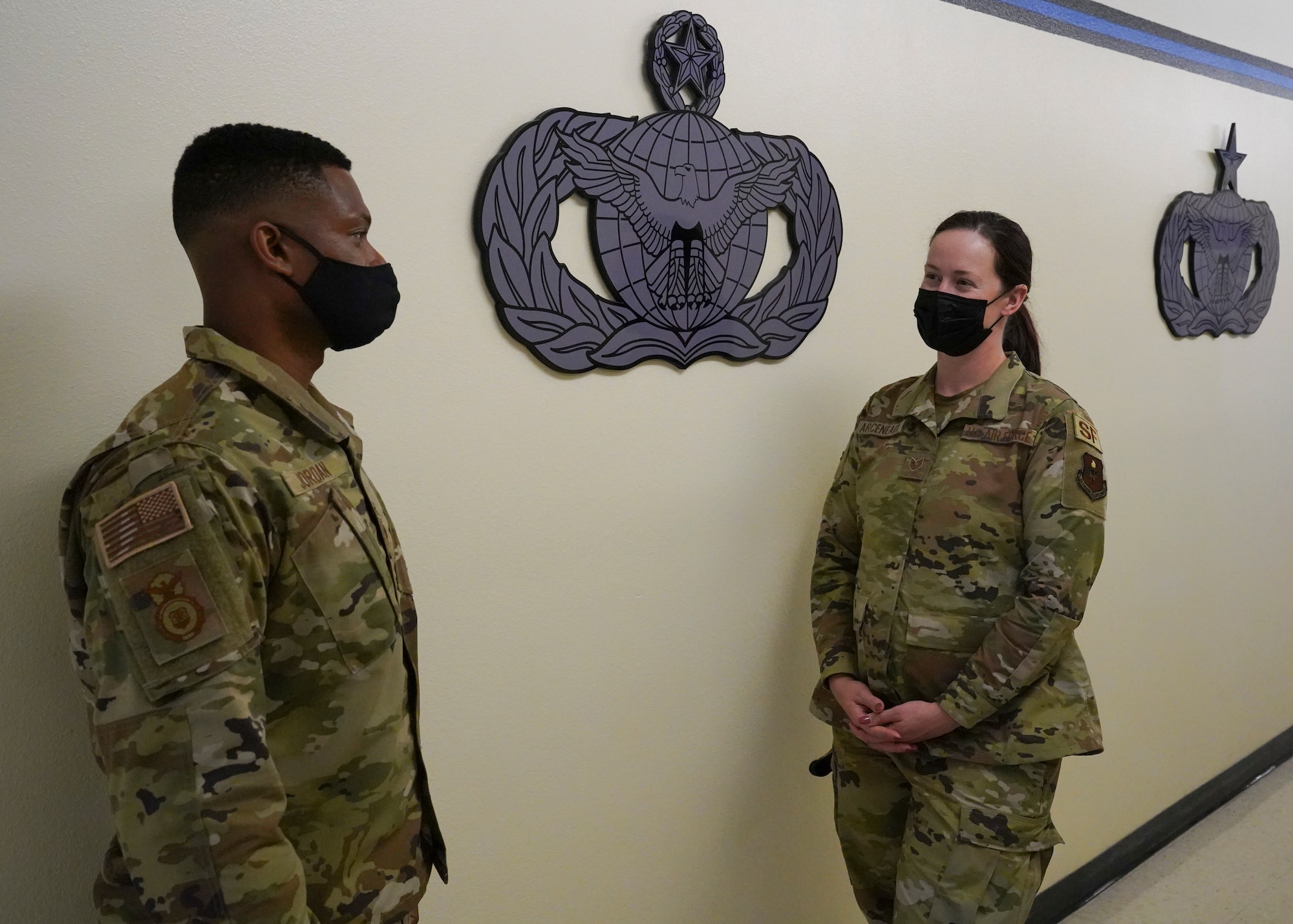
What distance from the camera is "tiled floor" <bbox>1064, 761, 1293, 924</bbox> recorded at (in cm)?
251

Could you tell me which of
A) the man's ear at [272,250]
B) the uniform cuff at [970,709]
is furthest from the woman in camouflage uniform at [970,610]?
the man's ear at [272,250]

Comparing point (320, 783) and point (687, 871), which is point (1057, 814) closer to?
point (687, 871)

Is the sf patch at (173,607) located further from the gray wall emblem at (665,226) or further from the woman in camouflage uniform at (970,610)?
the woman in camouflage uniform at (970,610)

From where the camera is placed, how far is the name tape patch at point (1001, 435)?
1.56 m

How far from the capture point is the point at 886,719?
159cm

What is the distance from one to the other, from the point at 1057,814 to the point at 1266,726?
4.73ft

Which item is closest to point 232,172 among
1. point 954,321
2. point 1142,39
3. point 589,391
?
point 589,391

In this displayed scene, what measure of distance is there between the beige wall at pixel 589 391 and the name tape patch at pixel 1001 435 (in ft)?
1.20

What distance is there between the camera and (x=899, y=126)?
1.94 metres

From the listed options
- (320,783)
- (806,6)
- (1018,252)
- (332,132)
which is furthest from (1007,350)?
(320,783)

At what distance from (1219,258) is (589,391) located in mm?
2144

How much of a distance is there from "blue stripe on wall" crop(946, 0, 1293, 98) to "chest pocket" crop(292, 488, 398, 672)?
5.57 feet

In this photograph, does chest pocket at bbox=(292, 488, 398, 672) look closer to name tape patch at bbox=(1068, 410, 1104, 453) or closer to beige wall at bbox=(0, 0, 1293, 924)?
beige wall at bbox=(0, 0, 1293, 924)

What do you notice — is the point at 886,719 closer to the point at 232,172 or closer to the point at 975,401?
the point at 975,401
